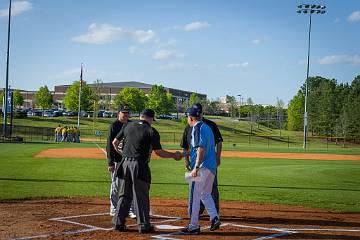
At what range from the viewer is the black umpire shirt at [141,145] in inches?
314

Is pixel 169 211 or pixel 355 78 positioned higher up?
pixel 355 78

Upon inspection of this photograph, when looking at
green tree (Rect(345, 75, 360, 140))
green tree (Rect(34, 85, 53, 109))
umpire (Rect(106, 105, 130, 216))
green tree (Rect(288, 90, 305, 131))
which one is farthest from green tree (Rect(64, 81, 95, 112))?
umpire (Rect(106, 105, 130, 216))

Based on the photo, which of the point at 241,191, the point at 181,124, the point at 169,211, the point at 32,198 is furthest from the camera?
the point at 181,124

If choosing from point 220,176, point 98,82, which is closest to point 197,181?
point 220,176

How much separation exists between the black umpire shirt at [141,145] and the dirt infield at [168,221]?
3.40 ft

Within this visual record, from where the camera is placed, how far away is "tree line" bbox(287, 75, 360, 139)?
84688 millimetres

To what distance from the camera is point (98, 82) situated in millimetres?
104938

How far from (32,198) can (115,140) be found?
4055mm

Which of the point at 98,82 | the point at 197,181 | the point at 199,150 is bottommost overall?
the point at 197,181

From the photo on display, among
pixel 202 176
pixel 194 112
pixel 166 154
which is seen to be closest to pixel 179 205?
pixel 166 154

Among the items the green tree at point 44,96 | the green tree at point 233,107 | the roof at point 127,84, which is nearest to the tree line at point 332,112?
the green tree at point 233,107

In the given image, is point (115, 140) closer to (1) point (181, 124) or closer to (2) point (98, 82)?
(1) point (181, 124)

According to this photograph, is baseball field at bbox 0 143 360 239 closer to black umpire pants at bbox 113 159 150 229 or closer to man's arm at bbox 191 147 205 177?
black umpire pants at bbox 113 159 150 229

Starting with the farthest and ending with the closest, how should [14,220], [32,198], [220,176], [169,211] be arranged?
[220,176] → [32,198] → [169,211] → [14,220]
